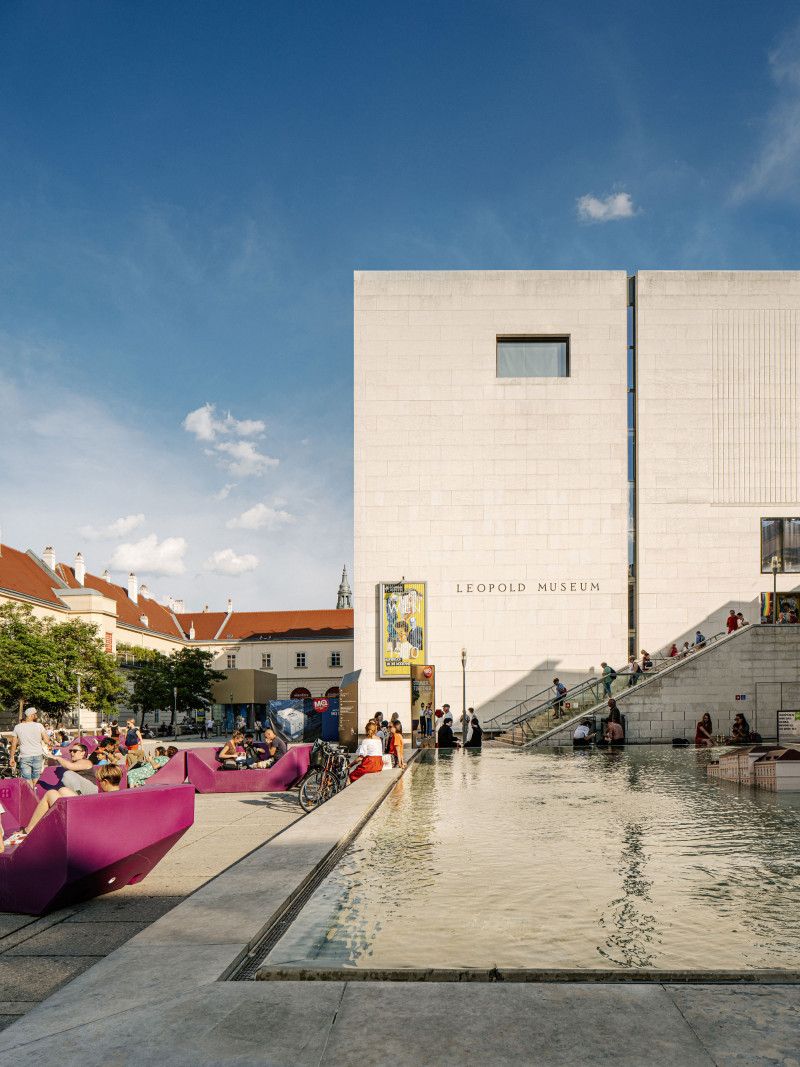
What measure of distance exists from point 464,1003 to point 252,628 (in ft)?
290

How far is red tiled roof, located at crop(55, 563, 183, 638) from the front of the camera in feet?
A: 247

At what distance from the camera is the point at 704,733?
2862cm

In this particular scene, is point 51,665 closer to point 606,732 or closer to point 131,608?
point 606,732

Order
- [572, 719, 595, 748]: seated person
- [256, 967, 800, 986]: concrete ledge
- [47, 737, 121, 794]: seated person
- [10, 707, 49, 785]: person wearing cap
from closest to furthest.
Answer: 1. [256, 967, 800, 986]: concrete ledge
2. [47, 737, 121, 794]: seated person
3. [10, 707, 49, 785]: person wearing cap
4. [572, 719, 595, 748]: seated person

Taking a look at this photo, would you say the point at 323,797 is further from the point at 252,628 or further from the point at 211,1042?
the point at 252,628

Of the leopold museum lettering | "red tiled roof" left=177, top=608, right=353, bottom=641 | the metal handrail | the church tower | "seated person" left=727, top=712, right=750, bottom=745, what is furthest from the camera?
the church tower

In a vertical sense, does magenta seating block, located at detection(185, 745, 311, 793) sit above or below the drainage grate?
below

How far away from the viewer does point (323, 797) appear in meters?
13.9

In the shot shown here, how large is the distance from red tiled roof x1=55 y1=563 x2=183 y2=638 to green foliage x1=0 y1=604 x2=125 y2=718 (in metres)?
22.3

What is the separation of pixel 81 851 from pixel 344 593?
127 meters

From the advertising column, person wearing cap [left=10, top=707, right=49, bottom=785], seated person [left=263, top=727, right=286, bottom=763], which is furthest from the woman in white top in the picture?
the advertising column

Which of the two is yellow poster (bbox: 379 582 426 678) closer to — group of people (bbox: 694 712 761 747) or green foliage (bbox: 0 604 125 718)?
group of people (bbox: 694 712 761 747)

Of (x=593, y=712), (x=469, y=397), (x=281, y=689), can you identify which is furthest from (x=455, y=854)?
(x=281, y=689)

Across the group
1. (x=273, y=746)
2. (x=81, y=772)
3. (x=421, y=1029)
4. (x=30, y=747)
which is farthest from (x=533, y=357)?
(x=421, y=1029)
